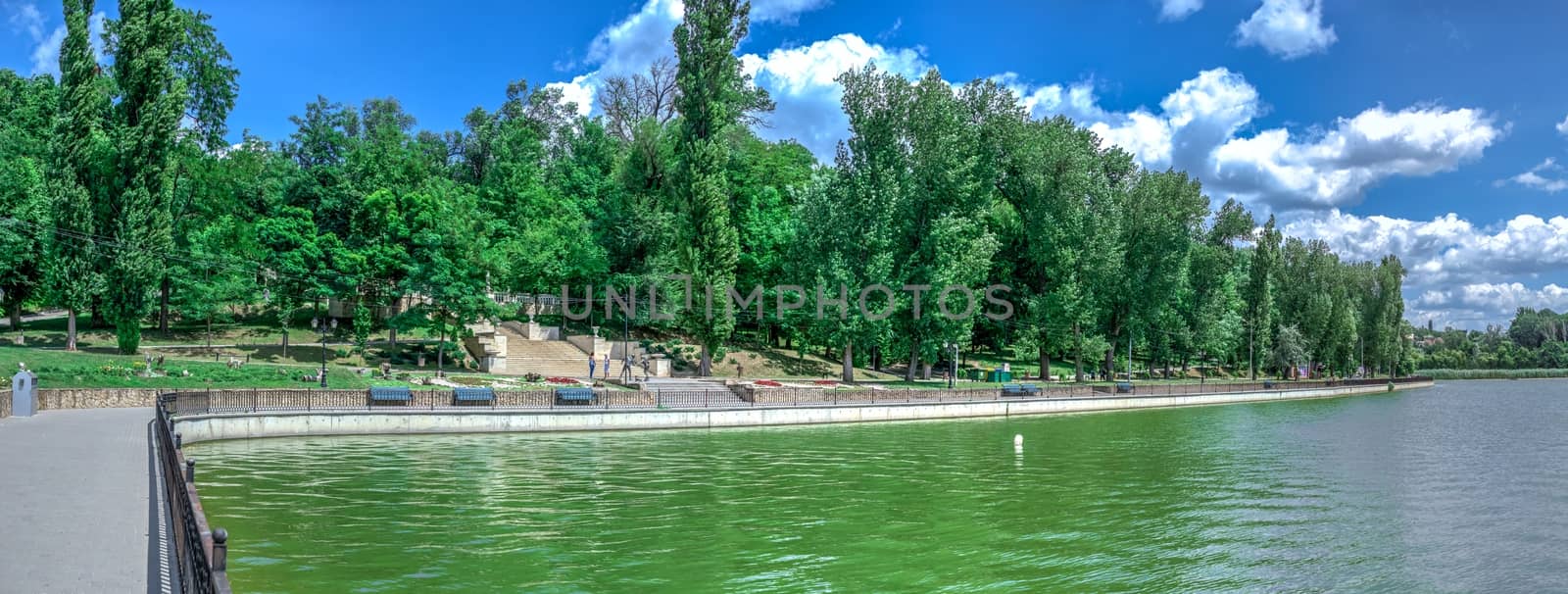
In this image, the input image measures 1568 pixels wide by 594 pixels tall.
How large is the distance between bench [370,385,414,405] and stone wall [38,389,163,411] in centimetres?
608

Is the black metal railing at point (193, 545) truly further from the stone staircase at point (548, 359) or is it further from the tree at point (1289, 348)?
the tree at point (1289, 348)

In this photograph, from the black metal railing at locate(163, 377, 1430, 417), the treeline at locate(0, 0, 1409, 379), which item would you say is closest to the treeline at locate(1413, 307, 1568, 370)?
the treeline at locate(0, 0, 1409, 379)

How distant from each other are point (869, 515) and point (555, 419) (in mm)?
17298

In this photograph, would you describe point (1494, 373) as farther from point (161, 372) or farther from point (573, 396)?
point (161, 372)

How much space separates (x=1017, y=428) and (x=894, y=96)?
20811 millimetres

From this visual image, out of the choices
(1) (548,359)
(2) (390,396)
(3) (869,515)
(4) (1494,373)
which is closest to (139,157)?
(2) (390,396)

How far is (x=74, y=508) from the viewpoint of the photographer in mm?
13211

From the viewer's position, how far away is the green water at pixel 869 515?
13625mm

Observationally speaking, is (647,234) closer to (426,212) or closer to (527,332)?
(527,332)

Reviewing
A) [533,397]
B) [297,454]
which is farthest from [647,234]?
[297,454]

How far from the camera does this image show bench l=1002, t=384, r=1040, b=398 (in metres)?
46.4

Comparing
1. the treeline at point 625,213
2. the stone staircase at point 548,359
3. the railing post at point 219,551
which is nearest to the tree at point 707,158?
the treeline at point 625,213

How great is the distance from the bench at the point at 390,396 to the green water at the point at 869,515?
89.7 inches

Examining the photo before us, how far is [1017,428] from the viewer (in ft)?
128
